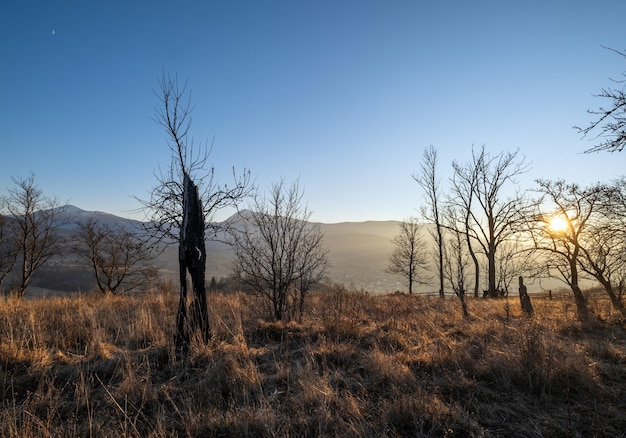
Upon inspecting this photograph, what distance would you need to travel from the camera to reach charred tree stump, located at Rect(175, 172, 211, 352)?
4852mm

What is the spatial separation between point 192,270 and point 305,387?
2804 mm

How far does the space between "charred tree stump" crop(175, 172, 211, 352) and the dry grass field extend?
361 mm

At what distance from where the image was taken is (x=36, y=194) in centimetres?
1823

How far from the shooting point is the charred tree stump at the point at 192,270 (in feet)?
15.9

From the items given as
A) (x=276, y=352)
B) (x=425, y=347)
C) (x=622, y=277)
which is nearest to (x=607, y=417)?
(x=425, y=347)

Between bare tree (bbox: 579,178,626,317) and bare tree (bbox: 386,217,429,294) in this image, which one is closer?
bare tree (bbox: 579,178,626,317)

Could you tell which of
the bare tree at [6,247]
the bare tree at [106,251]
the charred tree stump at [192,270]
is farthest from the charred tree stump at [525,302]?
the bare tree at [6,247]

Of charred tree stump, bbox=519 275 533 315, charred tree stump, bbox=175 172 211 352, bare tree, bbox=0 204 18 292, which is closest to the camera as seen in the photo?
charred tree stump, bbox=175 172 211 352

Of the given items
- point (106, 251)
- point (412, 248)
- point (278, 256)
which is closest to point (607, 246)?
point (278, 256)

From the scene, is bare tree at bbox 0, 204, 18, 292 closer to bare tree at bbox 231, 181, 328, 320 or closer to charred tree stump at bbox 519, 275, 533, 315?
bare tree at bbox 231, 181, 328, 320

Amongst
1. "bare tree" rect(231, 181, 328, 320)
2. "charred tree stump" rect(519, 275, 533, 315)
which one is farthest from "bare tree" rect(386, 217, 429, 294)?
"bare tree" rect(231, 181, 328, 320)

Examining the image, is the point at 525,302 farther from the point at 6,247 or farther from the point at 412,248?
the point at 6,247

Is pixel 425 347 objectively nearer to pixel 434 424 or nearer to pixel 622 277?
pixel 434 424

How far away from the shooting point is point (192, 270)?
490cm
